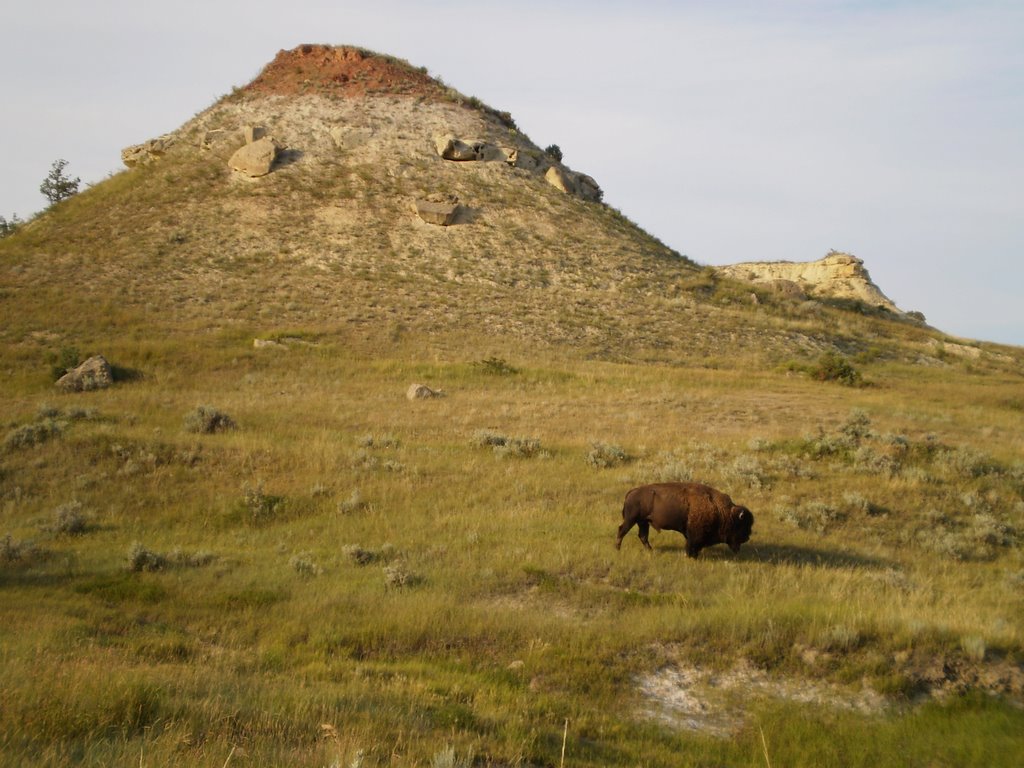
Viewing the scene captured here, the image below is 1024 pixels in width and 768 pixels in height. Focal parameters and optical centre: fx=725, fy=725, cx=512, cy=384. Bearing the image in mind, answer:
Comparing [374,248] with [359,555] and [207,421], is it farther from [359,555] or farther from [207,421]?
[359,555]

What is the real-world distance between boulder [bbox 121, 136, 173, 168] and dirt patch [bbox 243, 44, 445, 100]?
27.4 feet

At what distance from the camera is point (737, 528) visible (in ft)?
38.1

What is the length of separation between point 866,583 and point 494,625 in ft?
18.9

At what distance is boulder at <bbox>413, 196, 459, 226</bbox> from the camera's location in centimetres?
4712

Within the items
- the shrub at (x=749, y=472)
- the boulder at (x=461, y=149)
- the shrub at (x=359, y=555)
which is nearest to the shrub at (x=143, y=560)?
the shrub at (x=359, y=555)

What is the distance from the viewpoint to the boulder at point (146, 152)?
5306cm

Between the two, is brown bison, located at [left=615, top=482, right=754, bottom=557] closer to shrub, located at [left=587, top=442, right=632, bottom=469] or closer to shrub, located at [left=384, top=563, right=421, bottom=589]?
shrub, located at [left=384, top=563, right=421, bottom=589]

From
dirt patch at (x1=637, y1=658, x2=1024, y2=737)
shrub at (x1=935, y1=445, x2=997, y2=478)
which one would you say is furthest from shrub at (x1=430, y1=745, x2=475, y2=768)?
shrub at (x1=935, y1=445, x2=997, y2=478)

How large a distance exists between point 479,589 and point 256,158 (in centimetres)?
4625

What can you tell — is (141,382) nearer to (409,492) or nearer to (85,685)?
(409,492)

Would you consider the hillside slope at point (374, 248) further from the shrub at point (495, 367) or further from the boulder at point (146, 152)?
the shrub at point (495, 367)

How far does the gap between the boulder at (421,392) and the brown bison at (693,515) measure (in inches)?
557

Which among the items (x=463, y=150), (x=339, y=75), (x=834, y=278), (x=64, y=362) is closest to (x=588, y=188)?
(x=463, y=150)

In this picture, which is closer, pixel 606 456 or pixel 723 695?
pixel 723 695
